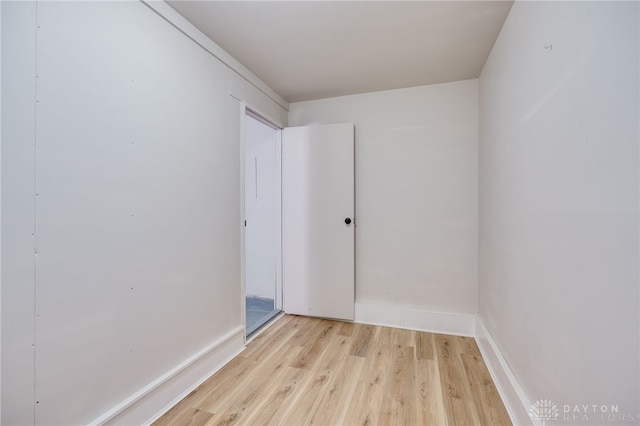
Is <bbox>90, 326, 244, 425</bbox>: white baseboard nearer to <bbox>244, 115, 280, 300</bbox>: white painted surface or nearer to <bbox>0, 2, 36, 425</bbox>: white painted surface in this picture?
<bbox>0, 2, 36, 425</bbox>: white painted surface

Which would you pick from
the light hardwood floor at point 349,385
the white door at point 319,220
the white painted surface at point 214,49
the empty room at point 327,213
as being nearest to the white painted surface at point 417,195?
the empty room at point 327,213

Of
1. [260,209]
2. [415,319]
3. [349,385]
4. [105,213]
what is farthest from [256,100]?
[415,319]

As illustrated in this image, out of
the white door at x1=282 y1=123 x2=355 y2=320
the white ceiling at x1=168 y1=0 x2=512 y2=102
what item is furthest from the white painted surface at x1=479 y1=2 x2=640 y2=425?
the white door at x1=282 y1=123 x2=355 y2=320

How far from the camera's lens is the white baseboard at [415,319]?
2555mm

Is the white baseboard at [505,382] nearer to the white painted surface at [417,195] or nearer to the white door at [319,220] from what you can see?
the white painted surface at [417,195]

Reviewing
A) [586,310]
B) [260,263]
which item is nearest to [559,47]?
[586,310]

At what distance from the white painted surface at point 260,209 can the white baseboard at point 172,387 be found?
137 cm

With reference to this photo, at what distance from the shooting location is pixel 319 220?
9.65 ft

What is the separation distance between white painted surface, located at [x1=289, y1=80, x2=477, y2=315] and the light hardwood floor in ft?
1.60

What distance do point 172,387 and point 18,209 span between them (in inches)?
49.9

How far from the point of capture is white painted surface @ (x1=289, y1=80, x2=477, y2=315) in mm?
2590

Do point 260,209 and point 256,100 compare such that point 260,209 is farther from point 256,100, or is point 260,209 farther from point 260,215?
point 256,100

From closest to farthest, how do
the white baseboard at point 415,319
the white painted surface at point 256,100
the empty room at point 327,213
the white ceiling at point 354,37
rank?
the empty room at point 327,213 < the white ceiling at point 354,37 < the white painted surface at point 256,100 < the white baseboard at point 415,319

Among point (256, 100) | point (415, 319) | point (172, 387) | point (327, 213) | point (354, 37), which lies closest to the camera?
point (172, 387)
